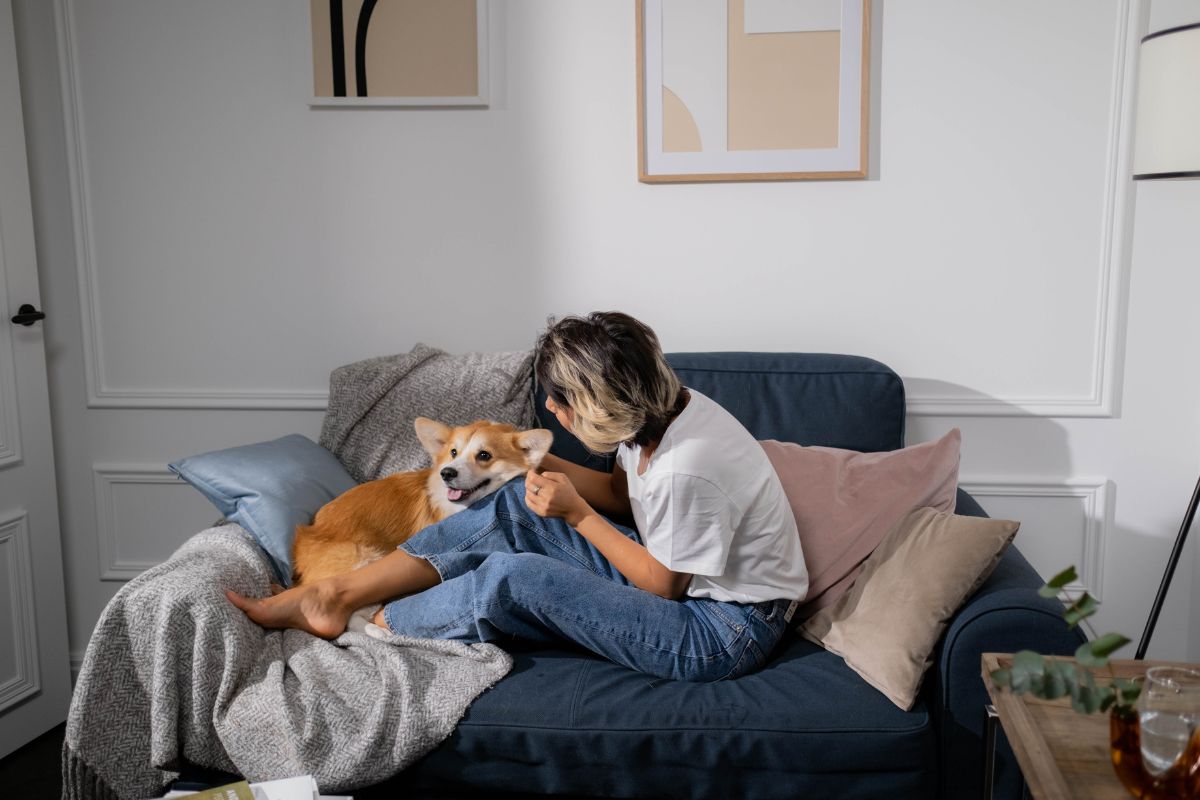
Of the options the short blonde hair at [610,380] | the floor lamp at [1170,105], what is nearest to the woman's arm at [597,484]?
the short blonde hair at [610,380]

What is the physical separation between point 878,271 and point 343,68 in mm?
1432

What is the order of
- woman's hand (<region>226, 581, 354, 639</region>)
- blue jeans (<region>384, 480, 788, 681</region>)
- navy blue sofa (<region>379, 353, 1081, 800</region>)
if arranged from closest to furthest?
navy blue sofa (<region>379, 353, 1081, 800</region>)
blue jeans (<region>384, 480, 788, 681</region>)
woman's hand (<region>226, 581, 354, 639</region>)

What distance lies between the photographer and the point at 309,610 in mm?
1864

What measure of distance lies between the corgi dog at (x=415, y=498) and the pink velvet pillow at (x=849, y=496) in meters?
0.53

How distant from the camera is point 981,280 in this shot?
7.95ft

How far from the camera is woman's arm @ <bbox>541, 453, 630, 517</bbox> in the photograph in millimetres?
2090

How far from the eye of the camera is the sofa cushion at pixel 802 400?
2.21 metres

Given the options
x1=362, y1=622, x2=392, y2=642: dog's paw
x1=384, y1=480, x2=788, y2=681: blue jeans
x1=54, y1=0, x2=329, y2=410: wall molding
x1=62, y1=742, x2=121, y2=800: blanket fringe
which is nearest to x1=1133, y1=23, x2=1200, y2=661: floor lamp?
x1=384, y1=480, x2=788, y2=681: blue jeans

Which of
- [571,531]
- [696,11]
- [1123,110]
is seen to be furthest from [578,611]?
[1123,110]

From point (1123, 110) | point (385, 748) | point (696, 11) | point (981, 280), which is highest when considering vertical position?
point (696, 11)

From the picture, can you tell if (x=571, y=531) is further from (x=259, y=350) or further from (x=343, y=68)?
(x=343, y=68)

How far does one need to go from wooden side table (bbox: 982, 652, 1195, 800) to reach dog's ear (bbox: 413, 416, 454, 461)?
1179 mm

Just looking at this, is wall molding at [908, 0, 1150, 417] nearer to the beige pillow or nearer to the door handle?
the beige pillow

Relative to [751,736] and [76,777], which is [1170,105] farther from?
[76,777]
